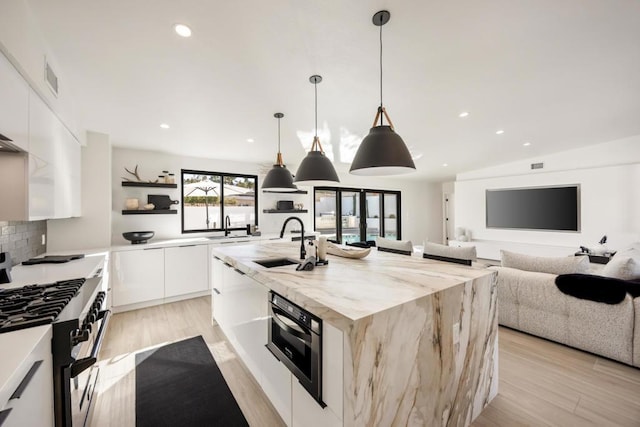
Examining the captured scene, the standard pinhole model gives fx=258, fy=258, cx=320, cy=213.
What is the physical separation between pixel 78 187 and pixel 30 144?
5.84 feet

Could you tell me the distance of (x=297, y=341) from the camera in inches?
56.4

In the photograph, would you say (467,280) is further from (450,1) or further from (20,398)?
(20,398)

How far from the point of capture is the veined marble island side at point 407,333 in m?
1.09

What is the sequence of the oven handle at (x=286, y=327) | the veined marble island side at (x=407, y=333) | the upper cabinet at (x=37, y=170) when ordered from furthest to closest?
the upper cabinet at (x=37, y=170)
the oven handle at (x=286, y=327)
the veined marble island side at (x=407, y=333)

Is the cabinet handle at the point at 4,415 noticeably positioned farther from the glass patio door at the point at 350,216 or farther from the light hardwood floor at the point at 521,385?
the glass patio door at the point at 350,216

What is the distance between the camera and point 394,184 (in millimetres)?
8094

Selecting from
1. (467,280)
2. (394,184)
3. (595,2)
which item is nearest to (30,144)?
(467,280)

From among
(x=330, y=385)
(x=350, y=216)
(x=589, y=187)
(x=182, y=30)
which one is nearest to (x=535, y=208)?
(x=589, y=187)

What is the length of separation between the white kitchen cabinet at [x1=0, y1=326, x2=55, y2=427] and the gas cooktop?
116mm

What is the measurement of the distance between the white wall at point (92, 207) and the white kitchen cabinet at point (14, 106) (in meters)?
2.15

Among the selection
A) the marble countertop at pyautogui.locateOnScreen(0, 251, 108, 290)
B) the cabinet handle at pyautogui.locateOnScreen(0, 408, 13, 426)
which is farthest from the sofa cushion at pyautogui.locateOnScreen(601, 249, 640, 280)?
the marble countertop at pyautogui.locateOnScreen(0, 251, 108, 290)

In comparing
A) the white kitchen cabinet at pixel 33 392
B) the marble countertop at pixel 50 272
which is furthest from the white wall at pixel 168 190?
the white kitchen cabinet at pixel 33 392

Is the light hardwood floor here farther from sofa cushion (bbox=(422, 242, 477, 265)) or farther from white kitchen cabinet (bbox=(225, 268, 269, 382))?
sofa cushion (bbox=(422, 242, 477, 265))

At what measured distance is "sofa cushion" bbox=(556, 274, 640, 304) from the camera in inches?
87.9
